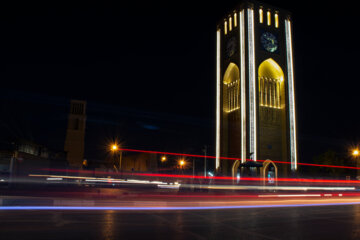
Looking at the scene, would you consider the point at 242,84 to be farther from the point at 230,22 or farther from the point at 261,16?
the point at 230,22

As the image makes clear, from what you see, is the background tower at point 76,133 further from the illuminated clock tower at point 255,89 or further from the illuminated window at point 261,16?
the illuminated window at point 261,16

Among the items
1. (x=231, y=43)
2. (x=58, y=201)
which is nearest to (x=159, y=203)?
(x=58, y=201)

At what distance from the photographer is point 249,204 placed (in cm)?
1720

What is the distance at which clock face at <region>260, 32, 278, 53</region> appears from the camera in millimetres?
59594

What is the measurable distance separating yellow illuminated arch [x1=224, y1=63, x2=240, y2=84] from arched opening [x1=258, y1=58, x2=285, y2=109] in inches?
171

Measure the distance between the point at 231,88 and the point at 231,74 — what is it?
2794 mm

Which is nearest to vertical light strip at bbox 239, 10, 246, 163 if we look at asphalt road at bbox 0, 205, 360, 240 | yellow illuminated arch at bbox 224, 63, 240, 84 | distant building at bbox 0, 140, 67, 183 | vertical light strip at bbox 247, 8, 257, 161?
vertical light strip at bbox 247, 8, 257, 161

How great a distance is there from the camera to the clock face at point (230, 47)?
61.0 metres

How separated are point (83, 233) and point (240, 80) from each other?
167ft

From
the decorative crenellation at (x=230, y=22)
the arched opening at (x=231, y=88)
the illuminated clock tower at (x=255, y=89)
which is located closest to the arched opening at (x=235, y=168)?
the illuminated clock tower at (x=255, y=89)

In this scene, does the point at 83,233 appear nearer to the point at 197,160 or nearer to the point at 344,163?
the point at 344,163

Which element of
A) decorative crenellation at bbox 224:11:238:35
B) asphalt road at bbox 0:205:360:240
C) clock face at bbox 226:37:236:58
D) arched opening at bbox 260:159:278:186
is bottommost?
asphalt road at bbox 0:205:360:240

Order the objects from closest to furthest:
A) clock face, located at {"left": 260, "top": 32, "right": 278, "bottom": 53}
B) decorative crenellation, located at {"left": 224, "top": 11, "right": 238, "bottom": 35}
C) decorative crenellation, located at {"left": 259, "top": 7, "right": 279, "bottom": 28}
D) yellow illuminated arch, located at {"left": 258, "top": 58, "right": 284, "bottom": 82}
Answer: clock face, located at {"left": 260, "top": 32, "right": 278, "bottom": 53}
yellow illuminated arch, located at {"left": 258, "top": 58, "right": 284, "bottom": 82}
decorative crenellation, located at {"left": 259, "top": 7, "right": 279, "bottom": 28}
decorative crenellation, located at {"left": 224, "top": 11, "right": 238, "bottom": 35}

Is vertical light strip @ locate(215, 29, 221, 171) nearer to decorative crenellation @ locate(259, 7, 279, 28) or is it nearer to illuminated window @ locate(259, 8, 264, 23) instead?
illuminated window @ locate(259, 8, 264, 23)
